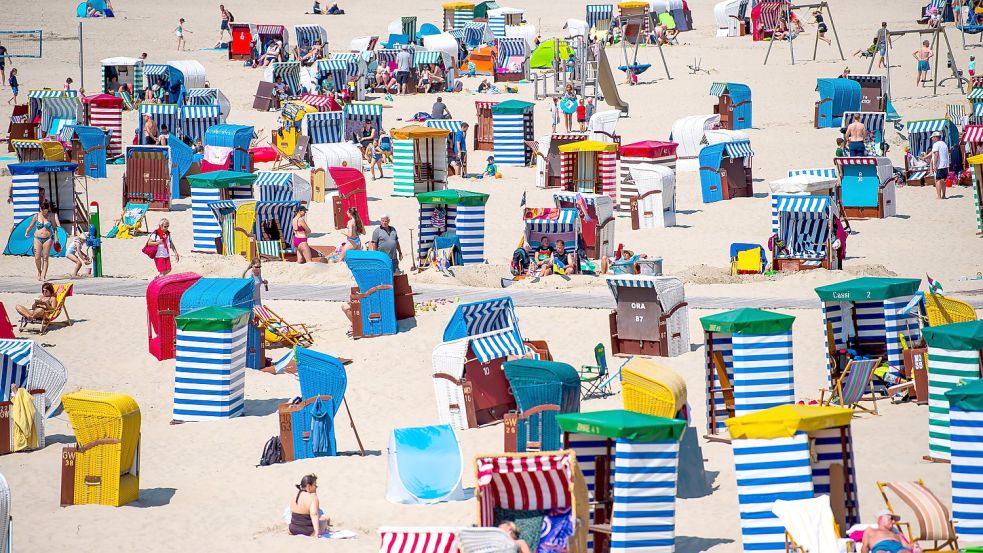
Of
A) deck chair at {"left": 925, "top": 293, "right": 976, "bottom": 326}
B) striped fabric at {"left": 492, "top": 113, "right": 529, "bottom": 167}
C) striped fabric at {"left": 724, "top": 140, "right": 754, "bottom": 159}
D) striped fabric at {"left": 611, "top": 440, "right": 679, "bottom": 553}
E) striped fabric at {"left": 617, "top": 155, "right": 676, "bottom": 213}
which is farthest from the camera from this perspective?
striped fabric at {"left": 492, "top": 113, "right": 529, "bottom": 167}

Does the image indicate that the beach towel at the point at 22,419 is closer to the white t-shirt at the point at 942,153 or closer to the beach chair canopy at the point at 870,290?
the beach chair canopy at the point at 870,290

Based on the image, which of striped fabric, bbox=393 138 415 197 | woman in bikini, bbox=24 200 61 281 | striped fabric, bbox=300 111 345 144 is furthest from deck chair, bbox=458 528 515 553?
striped fabric, bbox=300 111 345 144

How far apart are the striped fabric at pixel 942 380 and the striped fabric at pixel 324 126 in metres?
18.2

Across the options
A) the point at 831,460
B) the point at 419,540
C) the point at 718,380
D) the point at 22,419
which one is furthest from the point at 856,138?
the point at 419,540

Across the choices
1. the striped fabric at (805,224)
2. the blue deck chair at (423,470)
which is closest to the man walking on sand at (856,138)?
the striped fabric at (805,224)

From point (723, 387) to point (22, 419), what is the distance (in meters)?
6.69

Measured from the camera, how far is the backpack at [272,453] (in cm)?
1198

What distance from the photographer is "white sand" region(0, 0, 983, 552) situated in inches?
405

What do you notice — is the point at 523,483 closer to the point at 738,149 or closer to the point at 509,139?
the point at 738,149

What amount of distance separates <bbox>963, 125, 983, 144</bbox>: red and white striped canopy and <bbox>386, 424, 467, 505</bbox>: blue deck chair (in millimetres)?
16610

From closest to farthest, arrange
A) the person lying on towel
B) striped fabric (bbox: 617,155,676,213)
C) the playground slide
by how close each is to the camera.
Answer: the person lying on towel
striped fabric (bbox: 617,155,676,213)
the playground slide

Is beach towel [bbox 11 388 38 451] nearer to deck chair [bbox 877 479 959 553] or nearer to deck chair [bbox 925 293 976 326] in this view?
deck chair [bbox 877 479 959 553]

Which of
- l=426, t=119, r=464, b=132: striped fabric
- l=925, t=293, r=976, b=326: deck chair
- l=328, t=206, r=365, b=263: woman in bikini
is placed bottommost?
l=925, t=293, r=976, b=326: deck chair

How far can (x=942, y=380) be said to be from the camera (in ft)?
36.4
